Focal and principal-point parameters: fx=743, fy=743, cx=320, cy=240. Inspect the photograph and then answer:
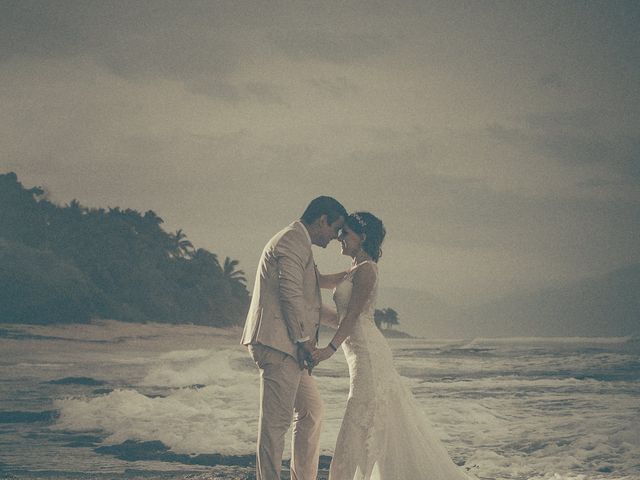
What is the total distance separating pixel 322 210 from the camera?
11.1 ft

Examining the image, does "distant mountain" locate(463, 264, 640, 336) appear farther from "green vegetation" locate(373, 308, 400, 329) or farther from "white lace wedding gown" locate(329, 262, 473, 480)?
"white lace wedding gown" locate(329, 262, 473, 480)

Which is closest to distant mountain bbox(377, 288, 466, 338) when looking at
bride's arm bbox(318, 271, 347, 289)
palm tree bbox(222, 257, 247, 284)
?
palm tree bbox(222, 257, 247, 284)

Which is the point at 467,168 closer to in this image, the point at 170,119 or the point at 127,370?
the point at 170,119

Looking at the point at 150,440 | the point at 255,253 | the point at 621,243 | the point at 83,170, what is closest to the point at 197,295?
the point at 255,253

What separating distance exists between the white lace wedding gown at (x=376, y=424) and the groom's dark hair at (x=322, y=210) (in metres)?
0.36

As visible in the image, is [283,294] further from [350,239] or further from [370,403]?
[370,403]

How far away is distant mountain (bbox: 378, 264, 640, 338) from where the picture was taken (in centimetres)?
1138

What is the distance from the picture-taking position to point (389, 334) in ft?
38.8

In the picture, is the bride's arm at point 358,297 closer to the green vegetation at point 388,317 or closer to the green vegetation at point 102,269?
the green vegetation at point 102,269

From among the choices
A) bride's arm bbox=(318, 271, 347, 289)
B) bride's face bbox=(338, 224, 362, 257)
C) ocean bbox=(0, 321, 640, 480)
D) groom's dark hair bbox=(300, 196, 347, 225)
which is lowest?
ocean bbox=(0, 321, 640, 480)

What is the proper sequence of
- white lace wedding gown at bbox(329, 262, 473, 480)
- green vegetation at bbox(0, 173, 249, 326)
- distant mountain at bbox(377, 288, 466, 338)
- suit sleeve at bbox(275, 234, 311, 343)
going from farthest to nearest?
distant mountain at bbox(377, 288, 466, 338) → green vegetation at bbox(0, 173, 249, 326) → white lace wedding gown at bbox(329, 262, 473, 480) → suit sleeve at bbox(275, 234, 311, 343)

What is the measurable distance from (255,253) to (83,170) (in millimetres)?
2751

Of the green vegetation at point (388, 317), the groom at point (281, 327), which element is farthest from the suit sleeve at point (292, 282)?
the green vegetation at point (388, 317)

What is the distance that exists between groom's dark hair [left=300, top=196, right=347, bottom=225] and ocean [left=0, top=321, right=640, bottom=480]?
A: 2.93 meters
